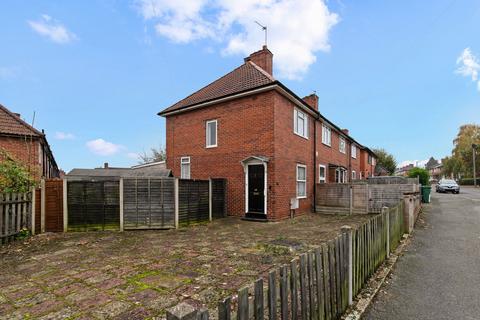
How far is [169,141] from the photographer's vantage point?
50.8 ft

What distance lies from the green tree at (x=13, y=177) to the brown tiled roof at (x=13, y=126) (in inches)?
248

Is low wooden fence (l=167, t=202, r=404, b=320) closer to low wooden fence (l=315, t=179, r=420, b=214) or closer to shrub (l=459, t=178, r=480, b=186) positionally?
low wooden fence (l=315, t=179, r=420, b=214)

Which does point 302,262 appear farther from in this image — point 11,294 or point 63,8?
point 63,8

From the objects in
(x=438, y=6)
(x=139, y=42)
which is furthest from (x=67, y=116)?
(x=438, y=6)

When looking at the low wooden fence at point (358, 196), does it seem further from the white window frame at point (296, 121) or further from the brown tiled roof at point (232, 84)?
the brown tiled roof at point (232, 84)

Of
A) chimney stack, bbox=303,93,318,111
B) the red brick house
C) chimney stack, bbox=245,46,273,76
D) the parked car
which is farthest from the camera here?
the parked car

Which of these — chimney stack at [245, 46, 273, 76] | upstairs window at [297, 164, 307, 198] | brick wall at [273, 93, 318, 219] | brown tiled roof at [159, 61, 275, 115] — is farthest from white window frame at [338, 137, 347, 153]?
brown tiled roof at [159, 61, 275, 115]

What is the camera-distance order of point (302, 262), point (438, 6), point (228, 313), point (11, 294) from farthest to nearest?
point (438, 6) → point (11, 294) → point (302, 262) → point (228, 313)

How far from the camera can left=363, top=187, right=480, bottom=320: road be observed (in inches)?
143

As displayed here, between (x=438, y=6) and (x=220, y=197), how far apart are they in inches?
464

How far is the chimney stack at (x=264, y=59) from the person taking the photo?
48.3 ft

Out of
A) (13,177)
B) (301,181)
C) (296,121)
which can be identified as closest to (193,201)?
(13,177)

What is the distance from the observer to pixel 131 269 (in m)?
5.06

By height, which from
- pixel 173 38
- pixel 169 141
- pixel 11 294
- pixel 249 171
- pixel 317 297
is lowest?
pixel 11 294
